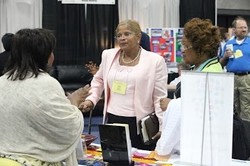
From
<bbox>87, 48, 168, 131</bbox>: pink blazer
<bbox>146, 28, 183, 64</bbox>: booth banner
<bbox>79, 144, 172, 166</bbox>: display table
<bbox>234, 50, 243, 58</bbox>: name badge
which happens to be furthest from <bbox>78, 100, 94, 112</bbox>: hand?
<bbox>146, 28, 183, 64</bbox>: booth banner

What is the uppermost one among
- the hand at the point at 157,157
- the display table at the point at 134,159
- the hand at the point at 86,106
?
the hand at the point at 86,106

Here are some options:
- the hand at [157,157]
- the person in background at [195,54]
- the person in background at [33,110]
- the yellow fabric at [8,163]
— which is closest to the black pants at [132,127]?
the hand at [157,157]

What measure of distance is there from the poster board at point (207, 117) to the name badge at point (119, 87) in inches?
38.1

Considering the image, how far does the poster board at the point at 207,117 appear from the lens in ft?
5.64

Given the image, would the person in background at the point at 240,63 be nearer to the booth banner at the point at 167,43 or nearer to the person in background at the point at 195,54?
the booth banner at the point at 167,43

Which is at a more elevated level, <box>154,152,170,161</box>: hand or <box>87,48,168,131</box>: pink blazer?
<box>87,48,168,131</box>: pink blazer

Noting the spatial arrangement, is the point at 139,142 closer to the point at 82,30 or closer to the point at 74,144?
the point at 74,144

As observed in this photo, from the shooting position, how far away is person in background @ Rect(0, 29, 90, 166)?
178cm

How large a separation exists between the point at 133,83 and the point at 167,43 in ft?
16.3

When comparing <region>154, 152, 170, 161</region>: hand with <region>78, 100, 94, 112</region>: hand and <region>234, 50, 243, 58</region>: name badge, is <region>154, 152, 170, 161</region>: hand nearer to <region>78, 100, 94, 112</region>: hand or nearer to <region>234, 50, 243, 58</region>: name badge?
<region>78, 100, 94, 112</region>: hand

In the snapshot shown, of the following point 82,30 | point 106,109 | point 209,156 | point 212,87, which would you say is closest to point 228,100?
point 212,87

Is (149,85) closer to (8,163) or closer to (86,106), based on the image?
(86,106)

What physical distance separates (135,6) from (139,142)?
5.79 metres

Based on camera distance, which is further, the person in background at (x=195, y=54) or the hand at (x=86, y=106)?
the hand at (x=86, y=106)
